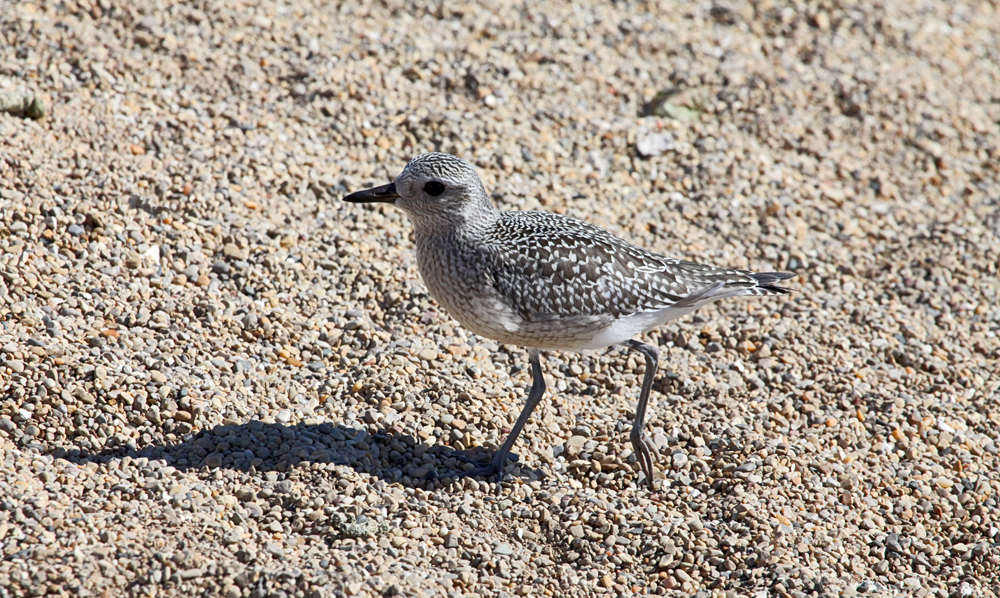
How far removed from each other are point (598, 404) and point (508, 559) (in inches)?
58.8

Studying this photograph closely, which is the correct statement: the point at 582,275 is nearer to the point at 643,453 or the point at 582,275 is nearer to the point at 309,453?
the point at 643,453

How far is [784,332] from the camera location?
6816 mm

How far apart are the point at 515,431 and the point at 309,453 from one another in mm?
1155

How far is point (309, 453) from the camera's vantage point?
5.29 m

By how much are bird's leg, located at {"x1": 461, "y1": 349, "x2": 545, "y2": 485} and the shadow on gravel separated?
0.08 meters

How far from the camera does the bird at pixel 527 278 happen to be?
5.36 m

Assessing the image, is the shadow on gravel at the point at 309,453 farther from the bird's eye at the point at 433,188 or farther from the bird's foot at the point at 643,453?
the bird's eye at the point at 433,188

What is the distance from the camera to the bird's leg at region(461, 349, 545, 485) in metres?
5.55

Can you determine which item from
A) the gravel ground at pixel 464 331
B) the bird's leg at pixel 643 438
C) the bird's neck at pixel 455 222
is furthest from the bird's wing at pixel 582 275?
the gravel ground at pixel 464 331

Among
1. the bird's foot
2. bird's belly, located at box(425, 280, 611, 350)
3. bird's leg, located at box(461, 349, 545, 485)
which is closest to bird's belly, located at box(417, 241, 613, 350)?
bird's belly, located at box(425, 280, 611, 350)

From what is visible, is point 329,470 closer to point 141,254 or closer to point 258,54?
point 141,254

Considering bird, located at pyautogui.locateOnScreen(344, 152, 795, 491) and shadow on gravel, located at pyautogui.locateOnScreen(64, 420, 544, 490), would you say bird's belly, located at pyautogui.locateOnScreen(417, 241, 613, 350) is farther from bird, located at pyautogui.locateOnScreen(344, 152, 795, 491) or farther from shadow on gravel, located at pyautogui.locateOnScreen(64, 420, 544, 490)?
shadow on gravel, located at pyautogui.locateOnScreen(64, 420, 544, 490)

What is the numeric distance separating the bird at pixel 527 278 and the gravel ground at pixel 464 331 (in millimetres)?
627

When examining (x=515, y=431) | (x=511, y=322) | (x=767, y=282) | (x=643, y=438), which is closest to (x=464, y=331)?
(x=515, y=431)
